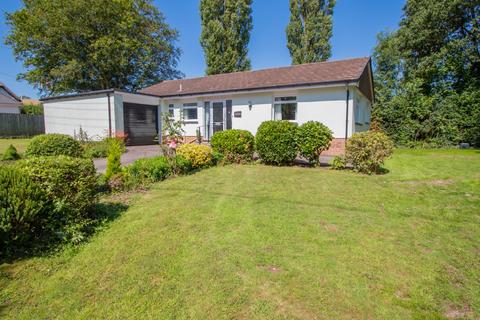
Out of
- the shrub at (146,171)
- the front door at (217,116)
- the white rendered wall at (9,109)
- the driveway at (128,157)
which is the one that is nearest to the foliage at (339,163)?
the shrub at (146,171)

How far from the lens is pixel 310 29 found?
2447cm

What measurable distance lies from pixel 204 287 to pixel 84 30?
29.2 meters

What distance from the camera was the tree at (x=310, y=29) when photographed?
79.6 feet

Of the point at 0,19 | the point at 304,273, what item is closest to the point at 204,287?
the point at 304,273

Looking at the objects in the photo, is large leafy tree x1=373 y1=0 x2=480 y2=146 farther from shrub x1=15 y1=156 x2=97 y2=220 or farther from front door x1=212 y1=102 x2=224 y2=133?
shrub x1=15 y1=156 x2=97 y2=220

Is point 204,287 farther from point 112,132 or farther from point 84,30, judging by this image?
point 84,30

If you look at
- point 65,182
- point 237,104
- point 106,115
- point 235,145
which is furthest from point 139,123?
point 65,182

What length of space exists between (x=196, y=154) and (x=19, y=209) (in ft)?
17.3

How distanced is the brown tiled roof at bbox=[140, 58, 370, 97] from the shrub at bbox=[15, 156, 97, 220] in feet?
34.1

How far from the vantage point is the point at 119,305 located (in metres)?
2.28

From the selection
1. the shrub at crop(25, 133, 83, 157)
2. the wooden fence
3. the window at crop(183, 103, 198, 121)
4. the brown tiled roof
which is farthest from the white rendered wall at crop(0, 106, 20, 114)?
the shrub at crop(25, 133, 83, 157)

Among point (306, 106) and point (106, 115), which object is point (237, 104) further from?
point (106, 115)

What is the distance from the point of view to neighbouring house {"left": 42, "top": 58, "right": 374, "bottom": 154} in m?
11.8

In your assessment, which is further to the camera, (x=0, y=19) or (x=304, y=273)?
(x=0, y=19)
